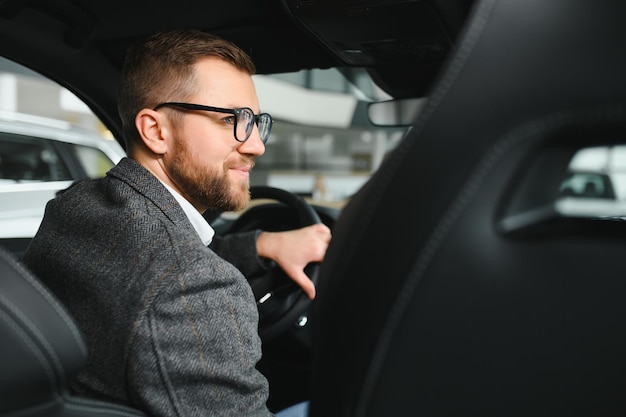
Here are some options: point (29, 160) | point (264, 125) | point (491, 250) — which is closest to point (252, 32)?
point (264, 125)

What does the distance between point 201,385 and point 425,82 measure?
172 cm

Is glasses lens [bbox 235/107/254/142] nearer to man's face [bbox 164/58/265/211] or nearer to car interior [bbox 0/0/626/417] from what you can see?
man's face [bbox 164/58/265/211]

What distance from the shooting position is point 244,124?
1526 millimetres

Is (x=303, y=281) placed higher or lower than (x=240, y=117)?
lower

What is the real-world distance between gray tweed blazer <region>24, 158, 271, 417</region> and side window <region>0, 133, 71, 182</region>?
7.93 ft

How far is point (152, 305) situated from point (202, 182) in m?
0.48

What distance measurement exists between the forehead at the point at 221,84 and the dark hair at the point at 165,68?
0.05ft

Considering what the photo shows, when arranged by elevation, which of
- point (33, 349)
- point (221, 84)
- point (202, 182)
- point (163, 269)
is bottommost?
point (33, 349)

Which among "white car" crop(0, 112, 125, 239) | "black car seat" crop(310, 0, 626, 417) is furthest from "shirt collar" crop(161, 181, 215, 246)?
"white car" crop(0, 112, 125, 239)

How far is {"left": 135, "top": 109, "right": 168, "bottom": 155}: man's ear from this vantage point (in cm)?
142

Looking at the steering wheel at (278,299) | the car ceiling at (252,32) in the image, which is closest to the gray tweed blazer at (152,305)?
the steering wheel at (278,299)

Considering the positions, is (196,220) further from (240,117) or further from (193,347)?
(193,347)

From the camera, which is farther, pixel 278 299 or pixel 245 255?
pixel 278 299

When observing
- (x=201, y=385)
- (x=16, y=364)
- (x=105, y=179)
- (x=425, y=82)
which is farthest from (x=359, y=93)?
(x=16, y=364)
